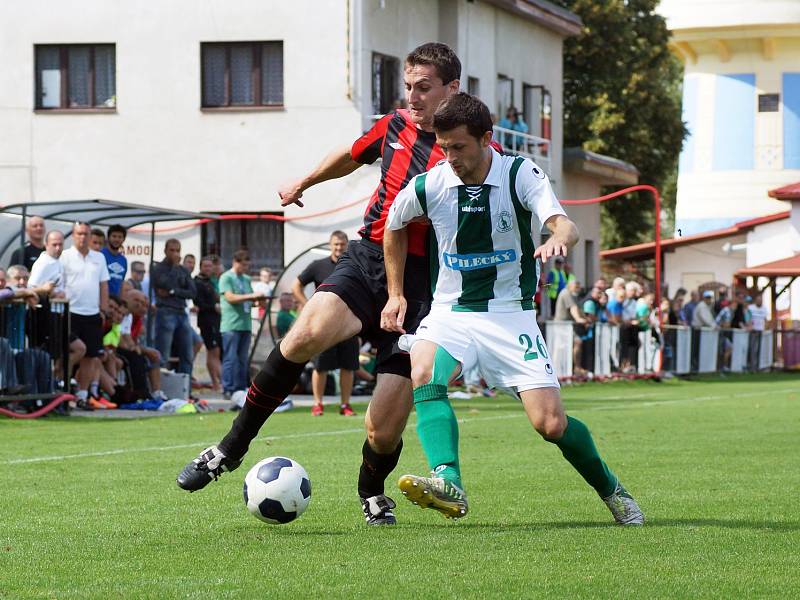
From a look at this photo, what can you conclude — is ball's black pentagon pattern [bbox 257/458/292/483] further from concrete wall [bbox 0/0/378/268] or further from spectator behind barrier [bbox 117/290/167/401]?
concrete wall [bbox 0/0/378/268]

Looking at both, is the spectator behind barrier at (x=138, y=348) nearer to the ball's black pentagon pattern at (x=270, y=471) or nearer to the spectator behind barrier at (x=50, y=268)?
the spectator behind barrier at (x=50, y=268)

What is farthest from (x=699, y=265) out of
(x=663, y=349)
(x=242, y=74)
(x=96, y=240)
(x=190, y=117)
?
(x=96, y=240)

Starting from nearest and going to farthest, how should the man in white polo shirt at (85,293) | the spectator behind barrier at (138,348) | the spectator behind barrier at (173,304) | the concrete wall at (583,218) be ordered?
the man in white polo shirt at (85,293) < the spectator behind barrier at (138,348) < the spectator behind barrier at (173,304) < the concrete wall at (583,218)

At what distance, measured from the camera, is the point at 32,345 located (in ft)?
54.3

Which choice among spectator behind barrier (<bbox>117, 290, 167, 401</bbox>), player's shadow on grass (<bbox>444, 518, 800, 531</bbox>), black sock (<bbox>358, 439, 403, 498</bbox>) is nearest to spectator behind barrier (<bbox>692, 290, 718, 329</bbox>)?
spectator behind barrier (<bbox>117, 290, 167, 401</bbox>)

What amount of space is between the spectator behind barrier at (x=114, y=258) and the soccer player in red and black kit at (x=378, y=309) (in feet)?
37.0

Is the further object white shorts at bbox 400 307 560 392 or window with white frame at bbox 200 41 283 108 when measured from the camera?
window with white frame at bbox 200 41 283 108

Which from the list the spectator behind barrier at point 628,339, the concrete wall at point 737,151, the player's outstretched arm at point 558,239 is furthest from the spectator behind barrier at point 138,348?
the concrete wall at point 737,151

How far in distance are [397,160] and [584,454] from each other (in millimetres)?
1628

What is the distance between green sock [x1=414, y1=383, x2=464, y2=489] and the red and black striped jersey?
822mm

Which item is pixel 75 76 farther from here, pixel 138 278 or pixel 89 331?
pixel 89 331

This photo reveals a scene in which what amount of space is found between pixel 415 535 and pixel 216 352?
48.7 ft

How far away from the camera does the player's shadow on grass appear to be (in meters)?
7.20

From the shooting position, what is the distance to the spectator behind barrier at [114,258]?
18.4 metres
